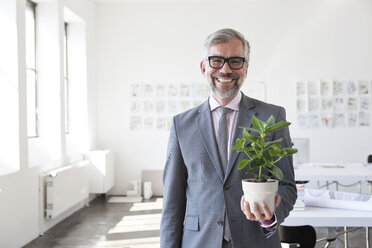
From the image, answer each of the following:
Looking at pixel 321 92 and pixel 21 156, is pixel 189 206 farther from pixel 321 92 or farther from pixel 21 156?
pixel 321 92

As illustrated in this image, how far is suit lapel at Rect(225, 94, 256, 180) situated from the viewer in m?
1.64

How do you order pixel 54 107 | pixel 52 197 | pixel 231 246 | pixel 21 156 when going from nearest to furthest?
pixel 231 246 → pixel 21 156 → pixel 52 197 → pixel 54 107

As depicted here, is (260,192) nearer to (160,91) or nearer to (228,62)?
(228,62)

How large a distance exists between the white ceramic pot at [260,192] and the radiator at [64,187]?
4987 mm

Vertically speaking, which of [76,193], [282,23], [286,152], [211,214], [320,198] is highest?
[282,23]

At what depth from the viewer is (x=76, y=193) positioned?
6977 mm

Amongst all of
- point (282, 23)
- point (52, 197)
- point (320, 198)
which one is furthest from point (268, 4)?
point (320, 198)

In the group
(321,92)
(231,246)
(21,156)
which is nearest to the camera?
(231,246)

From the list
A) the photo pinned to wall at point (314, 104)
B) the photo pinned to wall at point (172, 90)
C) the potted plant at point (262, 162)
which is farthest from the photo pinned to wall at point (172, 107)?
the potted plant at point (262, 162)

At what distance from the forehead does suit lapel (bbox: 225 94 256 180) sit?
0.65 feet

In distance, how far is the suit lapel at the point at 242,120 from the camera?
1.64m

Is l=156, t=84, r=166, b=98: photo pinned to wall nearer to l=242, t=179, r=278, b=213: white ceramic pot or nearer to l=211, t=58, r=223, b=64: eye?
l=211, t=58, r=223, b=64: eye

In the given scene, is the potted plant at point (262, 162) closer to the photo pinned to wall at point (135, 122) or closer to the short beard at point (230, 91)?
the short beard at point (230, 91)

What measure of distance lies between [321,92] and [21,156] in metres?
5.50
